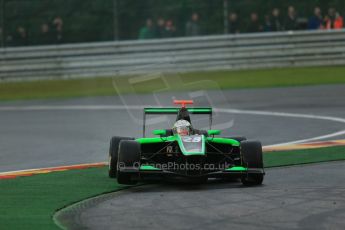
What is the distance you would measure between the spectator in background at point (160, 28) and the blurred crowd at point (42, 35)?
108 inches

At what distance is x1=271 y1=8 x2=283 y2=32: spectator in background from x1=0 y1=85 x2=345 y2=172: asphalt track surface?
396 cm

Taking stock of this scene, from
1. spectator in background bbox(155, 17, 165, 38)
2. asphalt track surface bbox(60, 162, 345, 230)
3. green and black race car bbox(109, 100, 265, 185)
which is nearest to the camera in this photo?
asphalt track surface bbox(60, 162, 345, 230)

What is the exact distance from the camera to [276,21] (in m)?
29.1

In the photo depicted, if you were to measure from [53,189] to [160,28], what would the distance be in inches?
690

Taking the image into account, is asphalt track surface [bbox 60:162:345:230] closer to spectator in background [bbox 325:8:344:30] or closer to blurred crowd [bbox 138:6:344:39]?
blurred crowd [bbox 138:6:344:39]

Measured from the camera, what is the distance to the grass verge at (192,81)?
2691cm

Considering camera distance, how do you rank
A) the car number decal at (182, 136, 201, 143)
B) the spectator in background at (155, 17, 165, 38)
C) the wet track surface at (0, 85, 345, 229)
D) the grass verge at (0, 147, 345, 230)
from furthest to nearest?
the spectator in background at (155, 17, 165, 38) < the car number decal at (182, 136, 201, 143) < the grass verge at (0, 147, 345, 230) < the wet track surface at (0, 85, 345, 229)

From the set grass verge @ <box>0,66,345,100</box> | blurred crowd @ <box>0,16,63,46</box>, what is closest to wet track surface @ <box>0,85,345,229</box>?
grass verge @ <box>0,66,345,100</box>

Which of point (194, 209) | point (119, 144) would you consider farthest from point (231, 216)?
point (119, 144)

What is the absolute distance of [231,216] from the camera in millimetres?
9477

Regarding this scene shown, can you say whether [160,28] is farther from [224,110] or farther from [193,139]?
[193,139]

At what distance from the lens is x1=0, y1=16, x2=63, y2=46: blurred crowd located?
28719 millimetres

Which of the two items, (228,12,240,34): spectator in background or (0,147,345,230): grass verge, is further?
(228,12,240,34): spectator in background

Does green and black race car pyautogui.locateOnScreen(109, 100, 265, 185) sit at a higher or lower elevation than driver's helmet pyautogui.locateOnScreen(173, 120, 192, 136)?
lower
